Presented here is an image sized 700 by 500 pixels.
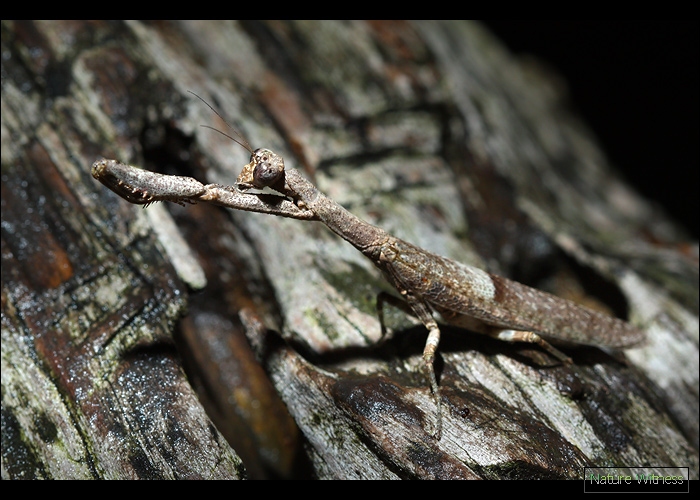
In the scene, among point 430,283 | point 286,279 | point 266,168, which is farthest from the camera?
point 286,279

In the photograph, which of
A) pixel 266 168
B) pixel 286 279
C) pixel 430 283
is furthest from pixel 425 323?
pixel 266 168

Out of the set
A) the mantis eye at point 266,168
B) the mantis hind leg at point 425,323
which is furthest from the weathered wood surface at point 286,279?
the mantis eye at point 266,168

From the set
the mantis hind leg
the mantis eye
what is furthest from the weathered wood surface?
the mantis eye

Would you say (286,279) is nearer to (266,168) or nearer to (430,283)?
(430,283)

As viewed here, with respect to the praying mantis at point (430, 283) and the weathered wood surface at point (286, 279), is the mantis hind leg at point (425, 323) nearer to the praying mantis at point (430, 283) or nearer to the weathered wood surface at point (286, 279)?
the praying mantis at point (430, 283)

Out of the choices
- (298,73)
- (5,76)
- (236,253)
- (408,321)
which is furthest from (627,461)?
(5,76)

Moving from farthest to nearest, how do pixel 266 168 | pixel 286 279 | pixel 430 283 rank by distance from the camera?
1. pixel 286 279
2. pixel 430 283
3. pixel 266 168

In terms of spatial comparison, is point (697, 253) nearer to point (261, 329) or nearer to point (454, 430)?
point (454, 430)
